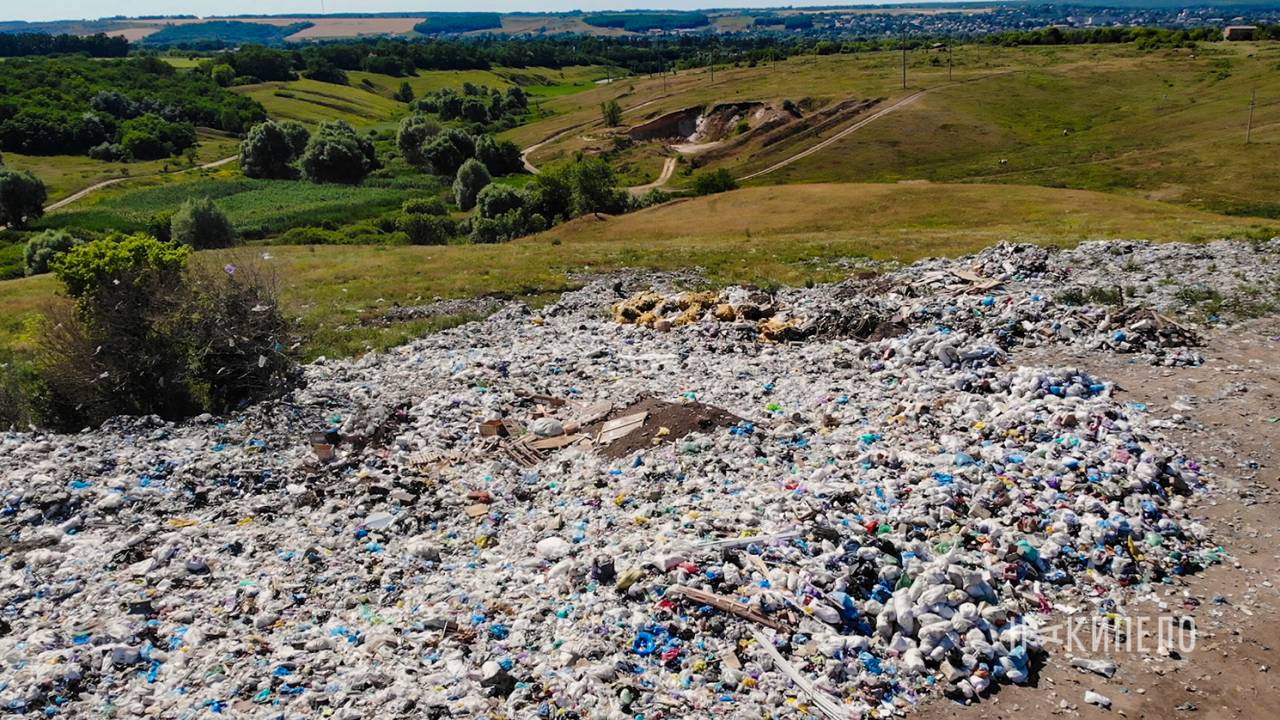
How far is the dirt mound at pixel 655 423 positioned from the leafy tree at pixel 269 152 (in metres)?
87.0

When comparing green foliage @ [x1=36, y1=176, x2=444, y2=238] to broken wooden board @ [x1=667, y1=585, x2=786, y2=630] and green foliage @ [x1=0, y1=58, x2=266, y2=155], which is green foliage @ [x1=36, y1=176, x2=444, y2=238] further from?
broken wooden board @ [x1=667, y1=585, x2=786, y2=630]

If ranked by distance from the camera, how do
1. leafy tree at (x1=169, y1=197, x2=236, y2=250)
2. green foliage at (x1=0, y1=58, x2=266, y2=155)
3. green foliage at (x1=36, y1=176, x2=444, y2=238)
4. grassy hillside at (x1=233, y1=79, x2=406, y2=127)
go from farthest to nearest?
grassy hillside at (x1=233, y1=79, x2=406, y2=127) < green foliage at (x1=0, y1=58, x2=266, y2=155) < green foliage at (x1=36, y1=176, x2=444, y2=238) < leafy tree at (x1=169, y1=197, x2=236, y2=250)

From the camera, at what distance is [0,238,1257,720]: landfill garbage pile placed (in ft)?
26.1

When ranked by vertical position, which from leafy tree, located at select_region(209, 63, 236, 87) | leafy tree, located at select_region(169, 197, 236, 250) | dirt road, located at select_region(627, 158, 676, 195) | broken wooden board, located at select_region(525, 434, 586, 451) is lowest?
dirt road, located at select_region(627, 158, 676, 195)

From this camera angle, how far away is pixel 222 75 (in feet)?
472

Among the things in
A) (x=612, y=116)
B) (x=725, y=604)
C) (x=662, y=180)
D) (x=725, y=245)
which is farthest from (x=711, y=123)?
(x=725, y=604)

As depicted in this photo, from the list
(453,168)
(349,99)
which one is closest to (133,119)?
(349,99)

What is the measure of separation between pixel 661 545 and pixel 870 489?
2948 millimetres

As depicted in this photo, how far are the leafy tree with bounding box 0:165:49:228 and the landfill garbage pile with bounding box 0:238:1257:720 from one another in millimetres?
67532

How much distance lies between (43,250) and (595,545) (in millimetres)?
47292

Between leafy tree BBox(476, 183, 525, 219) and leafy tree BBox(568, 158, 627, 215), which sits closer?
leafy tree BBox(568, 158, 627, 215)

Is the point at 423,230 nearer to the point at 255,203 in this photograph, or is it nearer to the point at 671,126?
the point at 255,203

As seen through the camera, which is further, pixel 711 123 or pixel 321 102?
pixel 321 102

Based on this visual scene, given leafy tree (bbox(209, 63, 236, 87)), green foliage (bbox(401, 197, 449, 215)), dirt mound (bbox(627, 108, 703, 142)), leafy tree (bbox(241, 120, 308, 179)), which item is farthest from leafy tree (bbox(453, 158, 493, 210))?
leafy tree (bbox(209, 63, 236, 87))
